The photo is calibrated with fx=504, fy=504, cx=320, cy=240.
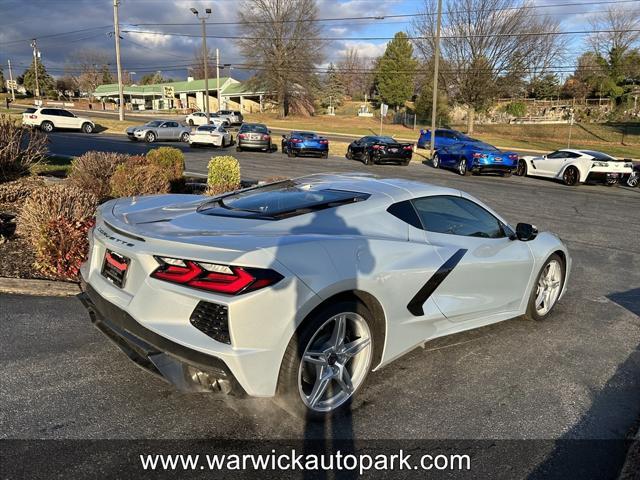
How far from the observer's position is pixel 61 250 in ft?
17.8

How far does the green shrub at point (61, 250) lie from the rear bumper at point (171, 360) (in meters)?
2.79

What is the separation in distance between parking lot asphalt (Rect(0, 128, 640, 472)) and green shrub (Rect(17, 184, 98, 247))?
930 mm

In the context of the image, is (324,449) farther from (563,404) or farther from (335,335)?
(563,404)

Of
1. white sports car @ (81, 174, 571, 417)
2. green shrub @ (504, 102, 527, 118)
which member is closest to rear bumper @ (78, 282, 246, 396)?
white sports car @ (81, 174, 571, 417)

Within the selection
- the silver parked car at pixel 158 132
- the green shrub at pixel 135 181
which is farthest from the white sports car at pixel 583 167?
the silver parked car at pixel 158 132

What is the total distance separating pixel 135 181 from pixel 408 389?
6.35m

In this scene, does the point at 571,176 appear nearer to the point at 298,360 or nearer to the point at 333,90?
the point at 298,360

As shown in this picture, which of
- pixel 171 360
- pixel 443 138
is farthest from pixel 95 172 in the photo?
pixel 443 138

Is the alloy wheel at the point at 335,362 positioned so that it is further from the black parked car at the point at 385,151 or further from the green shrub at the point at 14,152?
the black parked car at the point at 385,151

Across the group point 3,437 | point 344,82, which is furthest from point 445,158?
point 344,82

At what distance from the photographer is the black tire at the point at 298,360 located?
2.74 metres

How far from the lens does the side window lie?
12.4 feet

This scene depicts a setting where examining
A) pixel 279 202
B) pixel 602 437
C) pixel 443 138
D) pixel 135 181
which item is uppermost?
pixel 443 138

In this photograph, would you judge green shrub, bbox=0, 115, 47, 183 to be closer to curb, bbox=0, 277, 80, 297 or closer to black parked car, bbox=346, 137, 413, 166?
curb, bbox=0, 277, 80, 297
